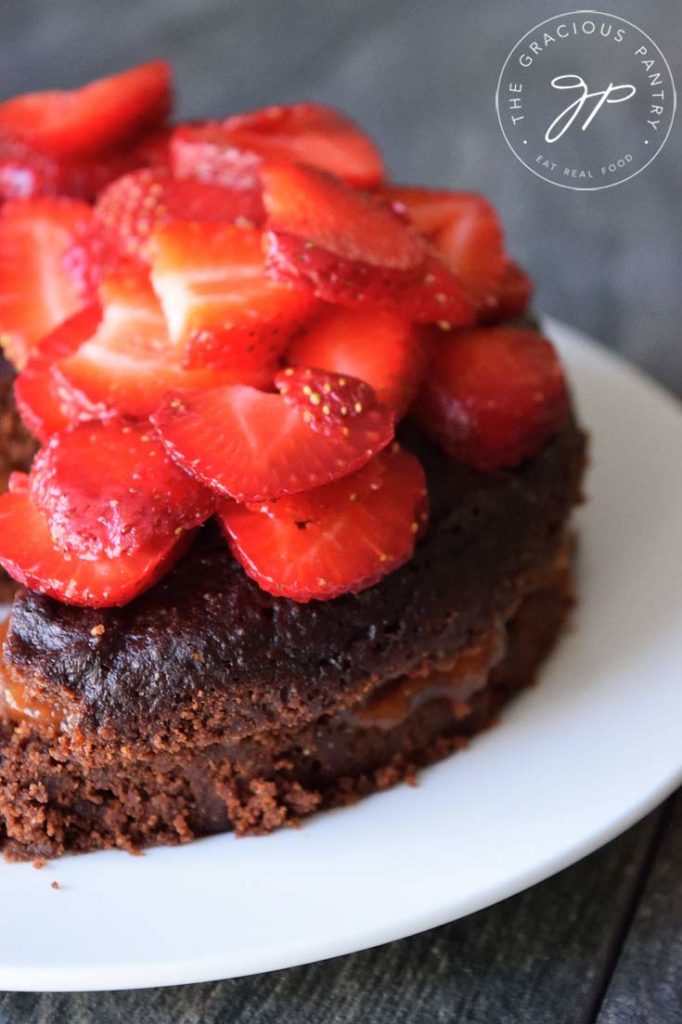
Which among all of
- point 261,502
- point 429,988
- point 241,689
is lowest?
point 429,988

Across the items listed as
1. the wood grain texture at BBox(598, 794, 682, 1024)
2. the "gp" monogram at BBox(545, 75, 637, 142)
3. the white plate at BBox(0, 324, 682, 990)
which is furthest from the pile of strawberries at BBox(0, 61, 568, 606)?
the wood grain texture at BBox(598, 794, 682, 1024)

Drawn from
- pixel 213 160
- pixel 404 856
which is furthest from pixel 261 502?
pixel 213 160

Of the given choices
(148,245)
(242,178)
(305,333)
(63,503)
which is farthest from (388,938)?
(242,178)

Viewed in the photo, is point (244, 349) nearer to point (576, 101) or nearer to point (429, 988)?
point (576, 101)

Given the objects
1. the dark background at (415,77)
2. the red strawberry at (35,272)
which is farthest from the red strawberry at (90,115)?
the dark background at (415,77)

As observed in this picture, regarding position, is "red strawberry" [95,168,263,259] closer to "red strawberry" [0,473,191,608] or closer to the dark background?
"red strawberry" [0,473,191,608]

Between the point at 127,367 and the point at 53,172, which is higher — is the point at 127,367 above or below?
above
